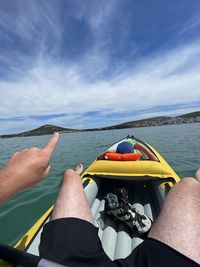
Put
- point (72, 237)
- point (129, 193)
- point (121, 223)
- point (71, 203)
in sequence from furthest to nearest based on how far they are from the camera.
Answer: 1. point (129, 193)
2. point (121, 223)
3. point (71, 203)
4. point (72, 237)

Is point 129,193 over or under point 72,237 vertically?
under

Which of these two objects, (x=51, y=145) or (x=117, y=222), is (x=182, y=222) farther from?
(x=117, y=222)

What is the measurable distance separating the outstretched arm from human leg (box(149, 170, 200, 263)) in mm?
1245

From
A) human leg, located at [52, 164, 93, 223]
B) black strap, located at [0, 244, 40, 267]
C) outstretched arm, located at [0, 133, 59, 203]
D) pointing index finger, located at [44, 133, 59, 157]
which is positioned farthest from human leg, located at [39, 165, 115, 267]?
pointing index finger, located at [44, 133, 59, 157]

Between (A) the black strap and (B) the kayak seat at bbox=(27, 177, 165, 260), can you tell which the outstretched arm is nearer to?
(A) the black strap

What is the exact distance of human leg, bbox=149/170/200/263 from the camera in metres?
1.66

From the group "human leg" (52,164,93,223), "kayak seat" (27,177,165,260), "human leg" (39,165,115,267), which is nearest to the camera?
"human leg" (39,165,115,267)

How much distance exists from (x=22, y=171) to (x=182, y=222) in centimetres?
147

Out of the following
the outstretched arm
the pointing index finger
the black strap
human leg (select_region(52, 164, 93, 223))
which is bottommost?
human leg (select_region(52, 164, 93, 223))

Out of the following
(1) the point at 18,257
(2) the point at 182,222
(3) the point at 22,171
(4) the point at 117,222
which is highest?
(3) the point at 22,171

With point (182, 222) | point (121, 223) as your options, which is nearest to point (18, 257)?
point (182, 222)

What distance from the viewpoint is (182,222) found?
1818 mm

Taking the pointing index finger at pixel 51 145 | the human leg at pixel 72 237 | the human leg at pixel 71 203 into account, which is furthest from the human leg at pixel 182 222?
the pointing index finger at pixel 51 145

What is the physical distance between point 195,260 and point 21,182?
1411 millimetres
